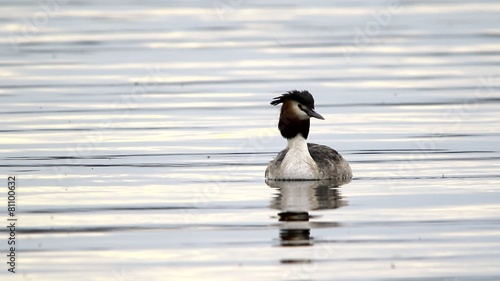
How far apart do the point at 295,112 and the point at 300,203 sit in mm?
2653

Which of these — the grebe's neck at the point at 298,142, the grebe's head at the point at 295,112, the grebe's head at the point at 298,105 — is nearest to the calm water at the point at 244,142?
the grebe's neck at the point at 298,142

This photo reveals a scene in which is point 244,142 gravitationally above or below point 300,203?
above

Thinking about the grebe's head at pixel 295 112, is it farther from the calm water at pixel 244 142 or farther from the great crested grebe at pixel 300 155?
the calm water at pixel 244 142

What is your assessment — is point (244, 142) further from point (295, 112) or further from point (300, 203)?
point (300, 203)

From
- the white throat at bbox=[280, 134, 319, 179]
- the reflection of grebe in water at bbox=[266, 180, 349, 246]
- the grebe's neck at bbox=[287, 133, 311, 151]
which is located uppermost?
the grebe's neck at bbox=[287, 133, 311, 151]

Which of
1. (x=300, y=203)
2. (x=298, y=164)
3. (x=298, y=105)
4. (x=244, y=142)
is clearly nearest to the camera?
(x=300, y=203)

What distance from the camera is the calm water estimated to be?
44.9 ft

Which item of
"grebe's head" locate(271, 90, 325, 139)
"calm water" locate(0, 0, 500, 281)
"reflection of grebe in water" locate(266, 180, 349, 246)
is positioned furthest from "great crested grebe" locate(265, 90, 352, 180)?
"calm water" locate(0, 0, 500, 281)

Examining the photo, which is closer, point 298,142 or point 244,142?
point 298,142

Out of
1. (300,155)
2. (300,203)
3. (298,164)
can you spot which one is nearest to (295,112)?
(300,155)

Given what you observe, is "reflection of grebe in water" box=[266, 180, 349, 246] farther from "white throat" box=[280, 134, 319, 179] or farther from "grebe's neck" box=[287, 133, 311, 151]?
"grebe's neck" box=[287, 133, 311, 151]

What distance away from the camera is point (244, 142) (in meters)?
21.3

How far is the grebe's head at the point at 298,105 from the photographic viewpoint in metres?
19.0

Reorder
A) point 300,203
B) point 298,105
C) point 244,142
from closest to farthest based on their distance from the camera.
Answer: point 300,203 → point 298,105 → point 244,142
